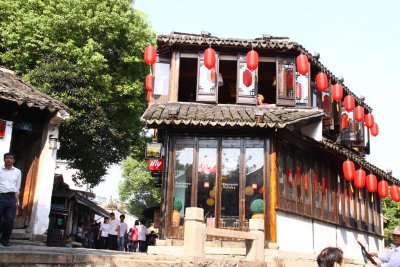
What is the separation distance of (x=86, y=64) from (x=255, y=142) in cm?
1023

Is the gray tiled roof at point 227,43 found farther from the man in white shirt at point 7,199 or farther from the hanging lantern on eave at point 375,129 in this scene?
the man in white shirt at point 7,199

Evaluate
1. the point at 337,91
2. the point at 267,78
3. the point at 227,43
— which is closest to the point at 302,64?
the point at 337,91

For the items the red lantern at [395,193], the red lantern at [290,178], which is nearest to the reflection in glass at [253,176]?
the red lantern at [290,178]

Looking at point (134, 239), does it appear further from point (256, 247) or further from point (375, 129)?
point (256, 247)

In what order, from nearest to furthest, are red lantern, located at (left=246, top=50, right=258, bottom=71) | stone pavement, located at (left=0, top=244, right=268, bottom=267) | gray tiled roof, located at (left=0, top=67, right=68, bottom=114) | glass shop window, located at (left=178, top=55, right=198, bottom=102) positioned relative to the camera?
stone pavement, located at (left=0, top=244, right=268, bottom=267) < gray tiled roof, located at (left=0, top=67, right=68, bottom=114) < red lantern, located at (left=246, top=50, right=258, bottom=71) < glass shop window, located at (left=178, top=55, right=198, bottom=102)

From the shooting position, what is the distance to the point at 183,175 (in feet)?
42.8

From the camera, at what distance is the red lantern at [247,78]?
14.6m

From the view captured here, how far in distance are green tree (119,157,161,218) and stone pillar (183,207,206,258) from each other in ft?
126

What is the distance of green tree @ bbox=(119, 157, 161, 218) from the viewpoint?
46.5 m

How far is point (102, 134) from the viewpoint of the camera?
20688 millimetres

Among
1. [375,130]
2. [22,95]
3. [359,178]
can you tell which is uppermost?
[375,130]

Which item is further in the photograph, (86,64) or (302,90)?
(86,64)

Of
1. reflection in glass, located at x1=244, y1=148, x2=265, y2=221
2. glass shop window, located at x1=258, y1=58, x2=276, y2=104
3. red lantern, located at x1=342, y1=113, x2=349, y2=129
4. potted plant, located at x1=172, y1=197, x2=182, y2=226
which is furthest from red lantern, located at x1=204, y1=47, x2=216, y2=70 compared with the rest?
red lantern, located at x1=342, y1=113, x2=349, y2=129

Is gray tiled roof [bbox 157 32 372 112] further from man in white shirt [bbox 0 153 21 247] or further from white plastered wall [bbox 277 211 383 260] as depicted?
man in white shirt [bbox 0 153 21 247]
